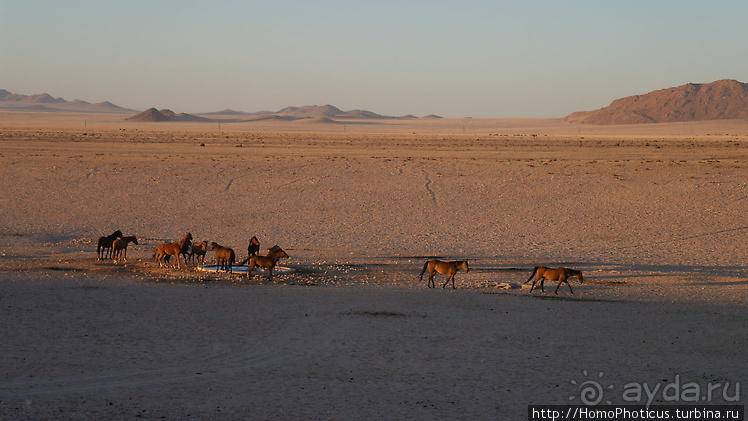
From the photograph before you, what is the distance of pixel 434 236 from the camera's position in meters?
22.8

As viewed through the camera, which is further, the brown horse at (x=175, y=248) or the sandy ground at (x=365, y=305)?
the brown horse at (x=175, y=248)

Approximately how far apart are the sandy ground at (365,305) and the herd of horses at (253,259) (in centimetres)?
36

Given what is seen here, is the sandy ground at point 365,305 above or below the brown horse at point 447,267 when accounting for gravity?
below

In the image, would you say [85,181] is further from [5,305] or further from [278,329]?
[278,329]

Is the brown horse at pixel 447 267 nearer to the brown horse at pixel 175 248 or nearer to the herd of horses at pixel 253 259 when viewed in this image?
the herd of horses at pixel 253 259

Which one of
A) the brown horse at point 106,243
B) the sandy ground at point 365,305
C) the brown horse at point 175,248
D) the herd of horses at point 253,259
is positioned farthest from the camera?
the brown horse at point 106,243

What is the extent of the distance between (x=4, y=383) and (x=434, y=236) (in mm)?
15083

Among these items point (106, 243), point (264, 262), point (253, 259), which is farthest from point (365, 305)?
point (106, 243)

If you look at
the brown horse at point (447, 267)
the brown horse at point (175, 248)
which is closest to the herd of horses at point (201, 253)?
the brown horse at point (175, 248)

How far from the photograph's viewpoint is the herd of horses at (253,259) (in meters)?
14.6

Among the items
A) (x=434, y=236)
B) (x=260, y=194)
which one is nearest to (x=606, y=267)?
(x=434, y=236)

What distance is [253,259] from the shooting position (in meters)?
15.5

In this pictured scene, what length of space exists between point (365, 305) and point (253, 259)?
9.95 feet

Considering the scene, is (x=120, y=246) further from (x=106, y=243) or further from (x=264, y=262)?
(x=264, y=262)
